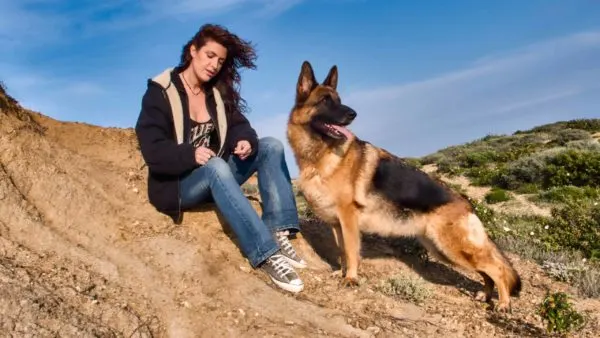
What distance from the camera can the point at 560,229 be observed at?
32.9ft

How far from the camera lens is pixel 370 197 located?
5855 mm

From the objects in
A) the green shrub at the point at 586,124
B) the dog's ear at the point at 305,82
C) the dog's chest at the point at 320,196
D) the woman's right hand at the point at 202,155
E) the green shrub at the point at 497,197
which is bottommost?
the dog's chest at the point at 320,196

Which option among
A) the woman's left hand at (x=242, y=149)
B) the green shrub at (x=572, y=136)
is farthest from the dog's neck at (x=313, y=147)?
the green shrub at (x=572, y=136)

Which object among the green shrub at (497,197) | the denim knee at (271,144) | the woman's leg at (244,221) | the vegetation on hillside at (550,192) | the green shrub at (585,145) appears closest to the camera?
the woman's leg at (244,221)

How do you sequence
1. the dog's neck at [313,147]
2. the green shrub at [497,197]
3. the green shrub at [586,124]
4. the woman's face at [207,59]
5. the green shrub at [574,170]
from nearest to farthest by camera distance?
the woman's face at [207,59] → the dog's neck at [313,147] → the green shrub at [497,197] → the green shrub at [574,170] → the green shrub at [586,124]

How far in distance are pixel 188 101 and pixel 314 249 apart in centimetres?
264

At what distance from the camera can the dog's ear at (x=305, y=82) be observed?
5.91 meters

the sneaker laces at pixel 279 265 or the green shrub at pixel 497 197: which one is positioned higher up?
the green shrub at pixel 497 197

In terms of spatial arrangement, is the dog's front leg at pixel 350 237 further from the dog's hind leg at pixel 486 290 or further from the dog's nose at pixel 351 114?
the dog's hind leg at pixel 486 290

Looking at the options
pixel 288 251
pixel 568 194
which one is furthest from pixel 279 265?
pixel 568 194

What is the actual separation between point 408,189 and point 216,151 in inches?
86.2

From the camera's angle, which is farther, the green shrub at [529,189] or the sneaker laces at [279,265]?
the green shrub at [529,189]

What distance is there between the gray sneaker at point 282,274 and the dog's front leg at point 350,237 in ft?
2.79

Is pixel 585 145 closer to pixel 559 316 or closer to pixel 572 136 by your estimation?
pixel 572 136
